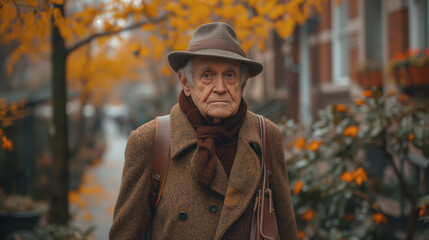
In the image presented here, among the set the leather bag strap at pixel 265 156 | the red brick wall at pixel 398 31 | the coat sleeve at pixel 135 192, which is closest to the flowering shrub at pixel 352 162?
the leather bag strap at pixel 265 156

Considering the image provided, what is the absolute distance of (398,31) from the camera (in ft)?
18.8

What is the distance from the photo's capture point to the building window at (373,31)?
656 cm

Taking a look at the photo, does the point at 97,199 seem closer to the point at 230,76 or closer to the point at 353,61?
the point at 353,61

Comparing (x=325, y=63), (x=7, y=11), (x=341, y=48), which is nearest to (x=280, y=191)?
(x=7, y=11)

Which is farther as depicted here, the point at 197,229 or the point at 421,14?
the point at 421,14

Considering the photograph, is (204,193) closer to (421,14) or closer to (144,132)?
(144,132)

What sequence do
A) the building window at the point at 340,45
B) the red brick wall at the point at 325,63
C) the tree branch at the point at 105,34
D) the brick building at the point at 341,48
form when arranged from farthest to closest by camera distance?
the red brick wall at the point at 325,63, the building window at the point at 340,45, the brick building at the point at 341,48, the tree branch at the point at 105,34

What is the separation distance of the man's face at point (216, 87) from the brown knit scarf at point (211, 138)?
0.15 feet

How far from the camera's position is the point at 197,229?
186cm

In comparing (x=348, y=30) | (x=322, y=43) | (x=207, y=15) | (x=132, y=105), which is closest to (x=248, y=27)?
(x=207, y=15)

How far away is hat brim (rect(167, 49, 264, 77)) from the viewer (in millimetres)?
1851

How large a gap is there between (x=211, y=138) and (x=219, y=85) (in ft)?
0.89

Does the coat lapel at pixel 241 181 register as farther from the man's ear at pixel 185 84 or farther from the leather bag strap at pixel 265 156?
the man's ear at pixel 185 84

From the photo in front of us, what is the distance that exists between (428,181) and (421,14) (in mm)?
2600
